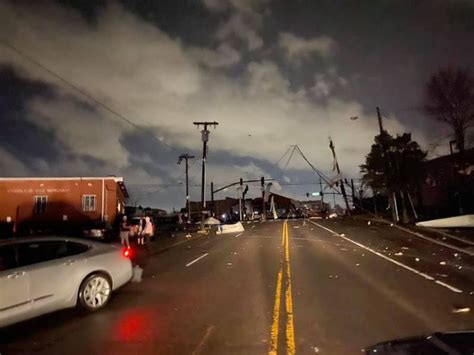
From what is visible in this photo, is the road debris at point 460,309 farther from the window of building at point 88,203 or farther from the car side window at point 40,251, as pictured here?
the window of building at point 88,203

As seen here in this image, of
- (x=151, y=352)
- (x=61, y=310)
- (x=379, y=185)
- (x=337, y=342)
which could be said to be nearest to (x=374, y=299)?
(x=337, y=342)

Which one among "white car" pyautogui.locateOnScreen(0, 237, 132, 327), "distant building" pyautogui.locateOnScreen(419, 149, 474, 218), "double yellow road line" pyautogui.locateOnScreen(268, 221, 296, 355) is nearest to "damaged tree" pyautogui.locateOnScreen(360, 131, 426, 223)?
"distant building" pyautogui.locateOnScreen(419, 149, 474, 218)

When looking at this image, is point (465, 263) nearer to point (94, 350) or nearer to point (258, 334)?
point (258, 334)

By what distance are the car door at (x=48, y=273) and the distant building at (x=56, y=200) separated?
1428 inches

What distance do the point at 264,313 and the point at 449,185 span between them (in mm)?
36170

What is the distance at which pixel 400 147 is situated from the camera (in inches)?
1538

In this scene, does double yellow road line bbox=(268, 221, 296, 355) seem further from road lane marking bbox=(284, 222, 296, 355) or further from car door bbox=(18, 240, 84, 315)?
car door bbox=(18, 240, 84, 315)

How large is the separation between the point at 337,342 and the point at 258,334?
1.11 meters

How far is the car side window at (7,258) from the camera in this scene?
7.04 m

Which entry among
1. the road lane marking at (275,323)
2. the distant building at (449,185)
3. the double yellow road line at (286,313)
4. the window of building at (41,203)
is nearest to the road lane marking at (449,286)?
the double yellow road line at (286,313)

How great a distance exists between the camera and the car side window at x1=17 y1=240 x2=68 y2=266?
7.46 m

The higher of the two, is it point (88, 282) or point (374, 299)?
point (88, 282)

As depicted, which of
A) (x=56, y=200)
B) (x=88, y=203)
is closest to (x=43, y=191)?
(x=56, y=200)

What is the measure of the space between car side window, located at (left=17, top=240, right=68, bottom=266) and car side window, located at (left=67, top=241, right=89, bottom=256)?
0.27 feet
